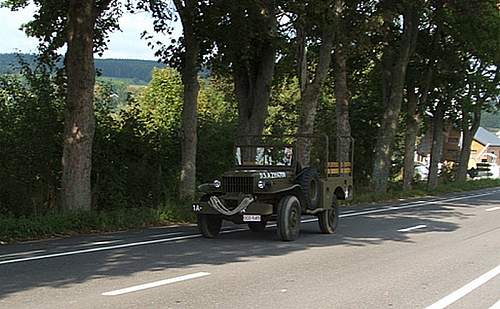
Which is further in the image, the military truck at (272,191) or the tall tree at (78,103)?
the tall tree at (78,103)

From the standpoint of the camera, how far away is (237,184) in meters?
14.8

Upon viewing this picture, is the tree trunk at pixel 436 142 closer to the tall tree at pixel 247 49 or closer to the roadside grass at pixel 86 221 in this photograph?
the tall tree at pixel 247 49

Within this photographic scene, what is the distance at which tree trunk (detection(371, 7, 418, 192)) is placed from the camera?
34.0 m

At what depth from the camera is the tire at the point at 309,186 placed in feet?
50.1

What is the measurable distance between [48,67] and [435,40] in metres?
22.8

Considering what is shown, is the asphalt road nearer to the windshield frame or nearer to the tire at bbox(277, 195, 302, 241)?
the tire at bbox(277, 195, 302, 241)

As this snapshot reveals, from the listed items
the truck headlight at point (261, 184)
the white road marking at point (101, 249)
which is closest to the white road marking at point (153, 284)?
the white road marking at point (101, 249)

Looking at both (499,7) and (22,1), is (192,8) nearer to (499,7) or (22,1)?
(22,1)

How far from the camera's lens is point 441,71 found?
1538 inches

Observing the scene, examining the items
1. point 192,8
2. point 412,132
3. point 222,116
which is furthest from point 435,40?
point 192,8

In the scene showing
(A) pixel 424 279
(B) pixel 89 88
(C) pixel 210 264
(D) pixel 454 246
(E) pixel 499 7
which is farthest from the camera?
(E) pixel 499 7

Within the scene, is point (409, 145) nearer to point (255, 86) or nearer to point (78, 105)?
point (255, 86)

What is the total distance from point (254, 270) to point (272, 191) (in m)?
4.08

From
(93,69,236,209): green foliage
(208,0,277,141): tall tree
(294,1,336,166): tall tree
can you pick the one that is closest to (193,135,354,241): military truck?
(208,0,277,141): tall tree
